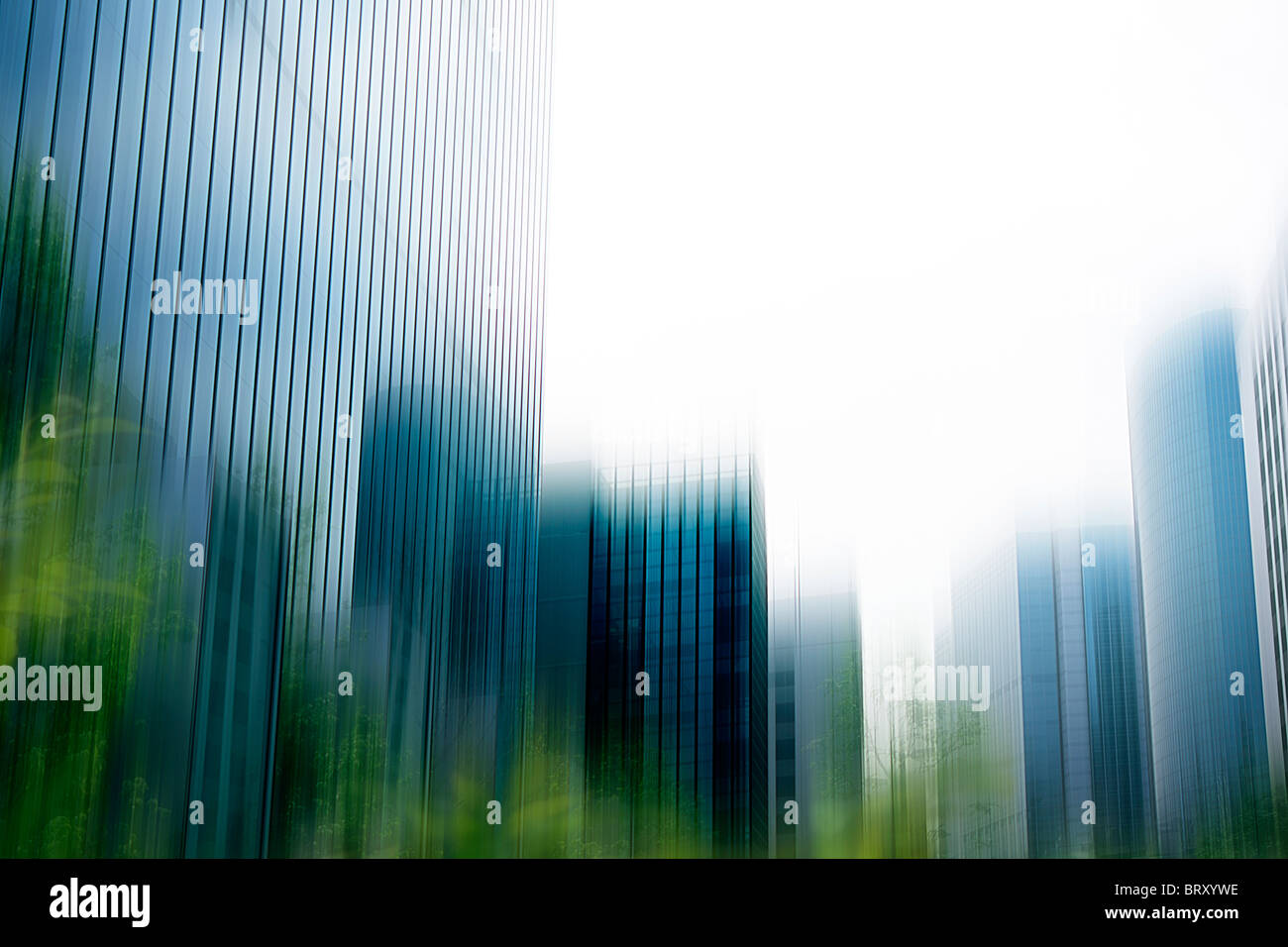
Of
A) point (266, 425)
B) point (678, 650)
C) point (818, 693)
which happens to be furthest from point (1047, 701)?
point (678, 650)

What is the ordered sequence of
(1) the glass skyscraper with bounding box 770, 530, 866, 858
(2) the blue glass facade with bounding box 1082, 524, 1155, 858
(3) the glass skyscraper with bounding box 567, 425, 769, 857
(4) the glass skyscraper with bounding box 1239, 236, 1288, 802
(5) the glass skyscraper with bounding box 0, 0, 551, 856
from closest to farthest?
(5) the glass skyscraper with bounding box 0, 0, 551, 856 < (4) the glass skyscraper with bounding box 1239, 236, 1288, 802 < (2) the blue glass facade with bounding box 1082, 524, 1155, 858 < (1) the glass skyscraper with bounding box 770, 530, 866, 858 < (3) the glass skyscraper with bounding box 567, 425, 769, 857

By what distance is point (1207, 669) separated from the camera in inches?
299

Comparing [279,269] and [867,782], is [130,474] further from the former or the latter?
→ [867,782]

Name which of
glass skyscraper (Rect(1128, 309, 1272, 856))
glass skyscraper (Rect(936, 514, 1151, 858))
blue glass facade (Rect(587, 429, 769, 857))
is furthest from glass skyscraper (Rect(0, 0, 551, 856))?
glass skyscraper (Rect(1128, 309, 1272, 856))

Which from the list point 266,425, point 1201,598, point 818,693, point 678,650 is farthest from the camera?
point 678,650

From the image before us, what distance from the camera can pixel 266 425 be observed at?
27.3 feet

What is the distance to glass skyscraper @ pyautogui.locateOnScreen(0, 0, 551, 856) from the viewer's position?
6.30 m

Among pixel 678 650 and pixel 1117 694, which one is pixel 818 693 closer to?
pixel 1117 694

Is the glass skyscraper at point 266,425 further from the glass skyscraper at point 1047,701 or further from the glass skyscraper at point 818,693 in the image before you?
the glass skyscraper at point 1047,701

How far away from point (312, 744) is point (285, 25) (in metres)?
5.32

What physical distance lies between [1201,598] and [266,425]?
21.7 feet

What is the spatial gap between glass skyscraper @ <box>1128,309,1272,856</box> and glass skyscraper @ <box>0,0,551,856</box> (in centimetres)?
448

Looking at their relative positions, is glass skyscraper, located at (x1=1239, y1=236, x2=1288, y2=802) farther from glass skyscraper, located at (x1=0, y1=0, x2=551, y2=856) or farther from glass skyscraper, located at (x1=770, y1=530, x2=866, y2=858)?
glass skyscraper, located at (x1=0, y1=0, x2=551, y2=856)
